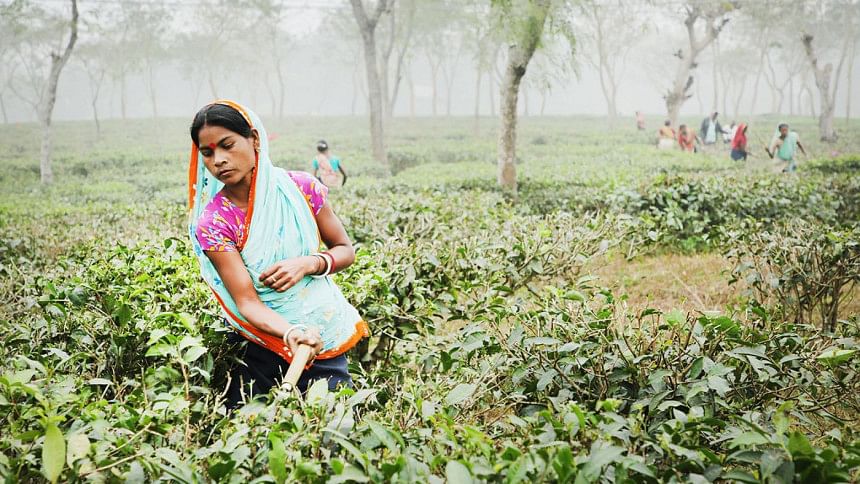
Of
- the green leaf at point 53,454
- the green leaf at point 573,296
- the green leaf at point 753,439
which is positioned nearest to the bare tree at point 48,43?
the green leaf at point 573,296

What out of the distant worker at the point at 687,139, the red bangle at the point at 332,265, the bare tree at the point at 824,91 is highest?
the bare tree at the point at 824,91

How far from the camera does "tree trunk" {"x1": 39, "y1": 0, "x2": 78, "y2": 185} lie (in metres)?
9.80

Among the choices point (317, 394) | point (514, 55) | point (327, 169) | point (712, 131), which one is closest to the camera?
point (317, 394)

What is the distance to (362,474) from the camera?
107 centimetres

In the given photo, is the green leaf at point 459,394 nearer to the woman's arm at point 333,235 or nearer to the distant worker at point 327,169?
the woman's arm at point 333,235

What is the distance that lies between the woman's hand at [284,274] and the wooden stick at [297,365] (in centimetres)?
22

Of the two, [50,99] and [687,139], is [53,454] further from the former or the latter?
[687,139]

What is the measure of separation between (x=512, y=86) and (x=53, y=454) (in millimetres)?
7317

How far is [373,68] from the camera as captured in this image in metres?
13.4

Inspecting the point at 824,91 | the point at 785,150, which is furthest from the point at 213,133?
the point at 824,91

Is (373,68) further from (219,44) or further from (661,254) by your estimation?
(219,44)

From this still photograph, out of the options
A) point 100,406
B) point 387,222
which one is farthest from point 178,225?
point 100,406

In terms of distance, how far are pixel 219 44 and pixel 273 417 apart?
26367mm

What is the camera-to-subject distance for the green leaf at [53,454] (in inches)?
41.4
